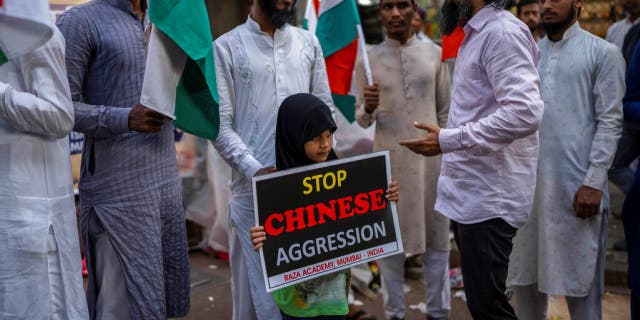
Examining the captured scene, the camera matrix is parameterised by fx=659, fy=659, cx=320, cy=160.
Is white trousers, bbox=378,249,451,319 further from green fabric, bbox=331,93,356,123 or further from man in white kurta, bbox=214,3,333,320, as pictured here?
man in white kurta, bbox=214,3,333,320

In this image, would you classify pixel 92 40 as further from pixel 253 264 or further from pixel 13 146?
pixel 253 264

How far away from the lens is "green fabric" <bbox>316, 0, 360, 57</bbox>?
4.47 meters

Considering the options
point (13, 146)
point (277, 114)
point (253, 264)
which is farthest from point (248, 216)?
point (13, 146)

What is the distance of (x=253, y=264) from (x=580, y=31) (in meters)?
2.29

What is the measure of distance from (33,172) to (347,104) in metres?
2.49

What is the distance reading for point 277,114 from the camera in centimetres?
344

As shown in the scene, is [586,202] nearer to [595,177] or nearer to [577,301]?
[595,177]

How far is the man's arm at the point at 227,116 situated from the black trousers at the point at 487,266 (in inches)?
44.3

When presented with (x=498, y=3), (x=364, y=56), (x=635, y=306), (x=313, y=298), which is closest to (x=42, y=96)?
(x=313, y=298)

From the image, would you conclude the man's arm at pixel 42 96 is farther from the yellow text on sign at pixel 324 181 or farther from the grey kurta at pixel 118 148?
the yellow text on sign at pixel 324 181

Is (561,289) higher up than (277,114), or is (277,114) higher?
(277,114)

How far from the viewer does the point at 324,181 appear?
9.87 ft

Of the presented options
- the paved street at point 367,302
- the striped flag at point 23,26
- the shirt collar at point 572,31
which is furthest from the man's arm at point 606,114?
the striped flag at point 23,26

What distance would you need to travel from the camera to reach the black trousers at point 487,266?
9.90 feet
